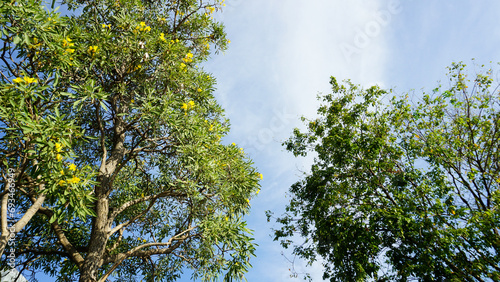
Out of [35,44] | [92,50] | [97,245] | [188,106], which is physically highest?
[92,50]

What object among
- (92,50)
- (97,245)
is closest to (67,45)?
(92,50)

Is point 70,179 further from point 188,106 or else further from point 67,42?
point 188,106

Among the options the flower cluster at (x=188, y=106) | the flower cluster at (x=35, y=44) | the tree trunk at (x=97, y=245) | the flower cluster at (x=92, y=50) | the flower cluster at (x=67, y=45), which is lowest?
the tree trunk at (x=97, y=245)

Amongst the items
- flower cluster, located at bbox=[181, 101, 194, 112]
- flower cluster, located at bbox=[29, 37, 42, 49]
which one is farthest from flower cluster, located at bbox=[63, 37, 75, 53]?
flower cluster, located at bbox=[181, 101, 194, 112]

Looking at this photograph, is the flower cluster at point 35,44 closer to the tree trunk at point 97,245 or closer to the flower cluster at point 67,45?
the flower cluster at point 67,45

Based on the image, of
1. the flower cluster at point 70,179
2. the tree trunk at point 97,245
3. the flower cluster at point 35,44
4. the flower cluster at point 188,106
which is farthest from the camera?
the flower cluster at point 188,106

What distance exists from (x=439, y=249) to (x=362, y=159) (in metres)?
3.18

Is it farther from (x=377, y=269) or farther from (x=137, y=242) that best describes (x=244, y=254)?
(x=377, y=269)

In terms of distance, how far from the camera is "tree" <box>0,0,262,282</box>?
4613 mm

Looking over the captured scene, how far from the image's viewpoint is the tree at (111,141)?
461 cm

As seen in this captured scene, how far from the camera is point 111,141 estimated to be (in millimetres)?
8312

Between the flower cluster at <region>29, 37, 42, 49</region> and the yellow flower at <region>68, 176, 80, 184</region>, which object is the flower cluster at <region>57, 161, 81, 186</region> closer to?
the yellow flower at <region>68, 176, 80, 184</region>

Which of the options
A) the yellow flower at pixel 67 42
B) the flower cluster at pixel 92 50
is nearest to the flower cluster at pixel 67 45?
the yellow flower at pixel 67 42

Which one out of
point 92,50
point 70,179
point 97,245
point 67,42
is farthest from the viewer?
point 97,245
